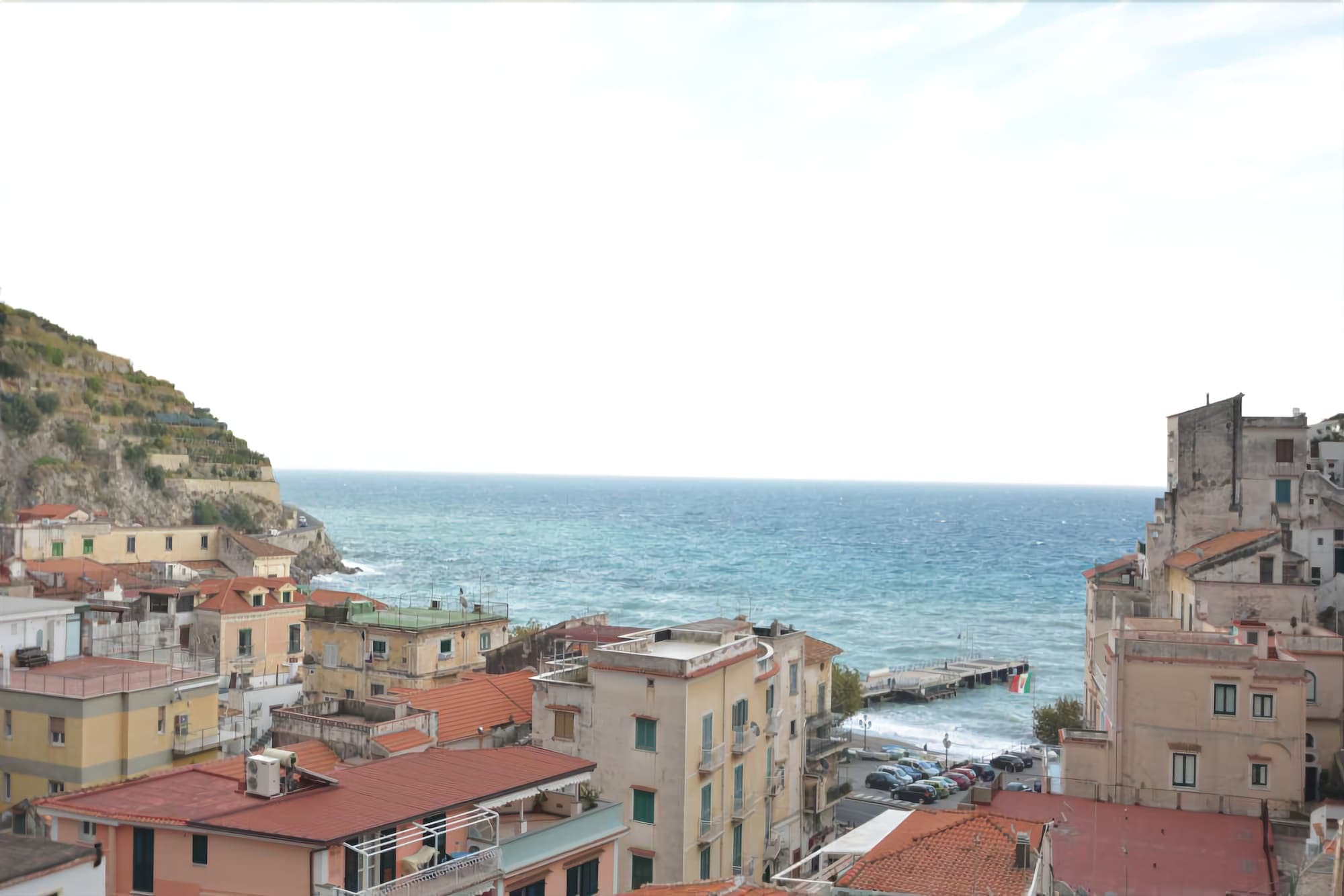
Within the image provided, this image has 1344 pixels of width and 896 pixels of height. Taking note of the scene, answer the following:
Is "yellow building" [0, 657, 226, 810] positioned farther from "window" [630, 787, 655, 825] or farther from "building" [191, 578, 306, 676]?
"building" [191, 578, 306, 676]

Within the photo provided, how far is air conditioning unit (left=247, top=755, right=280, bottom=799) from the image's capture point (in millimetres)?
20234

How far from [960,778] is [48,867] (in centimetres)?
4723

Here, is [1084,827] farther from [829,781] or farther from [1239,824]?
[829,781]

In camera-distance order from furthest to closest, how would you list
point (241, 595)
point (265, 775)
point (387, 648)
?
point (241, 595) < point (387, 648) < point (265, 775)

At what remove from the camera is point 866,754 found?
209 feet

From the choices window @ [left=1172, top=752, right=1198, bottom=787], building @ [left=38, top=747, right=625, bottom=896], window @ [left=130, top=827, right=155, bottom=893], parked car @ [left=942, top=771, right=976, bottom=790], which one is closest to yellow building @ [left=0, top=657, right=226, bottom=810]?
building @ [left=38, top=747, right=625, bottom=896]

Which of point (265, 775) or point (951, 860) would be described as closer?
point (951, 860)

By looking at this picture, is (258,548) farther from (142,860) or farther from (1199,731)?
(1199,731)

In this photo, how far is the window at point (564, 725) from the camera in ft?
100

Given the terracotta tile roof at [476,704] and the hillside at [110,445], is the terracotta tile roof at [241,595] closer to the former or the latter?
the terracotta tile roof at [476,704]

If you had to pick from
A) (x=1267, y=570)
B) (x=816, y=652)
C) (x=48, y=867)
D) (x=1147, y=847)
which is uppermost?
(x=1267, y=570)

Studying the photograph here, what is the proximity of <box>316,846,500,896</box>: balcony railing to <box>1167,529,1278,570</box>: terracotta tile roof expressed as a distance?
31.4 meters

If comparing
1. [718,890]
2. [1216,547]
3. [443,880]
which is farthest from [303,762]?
[1216,547]

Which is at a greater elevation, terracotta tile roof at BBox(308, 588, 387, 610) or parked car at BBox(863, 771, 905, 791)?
terracotta tile roof at BBox(308, 588, 387, 610)
